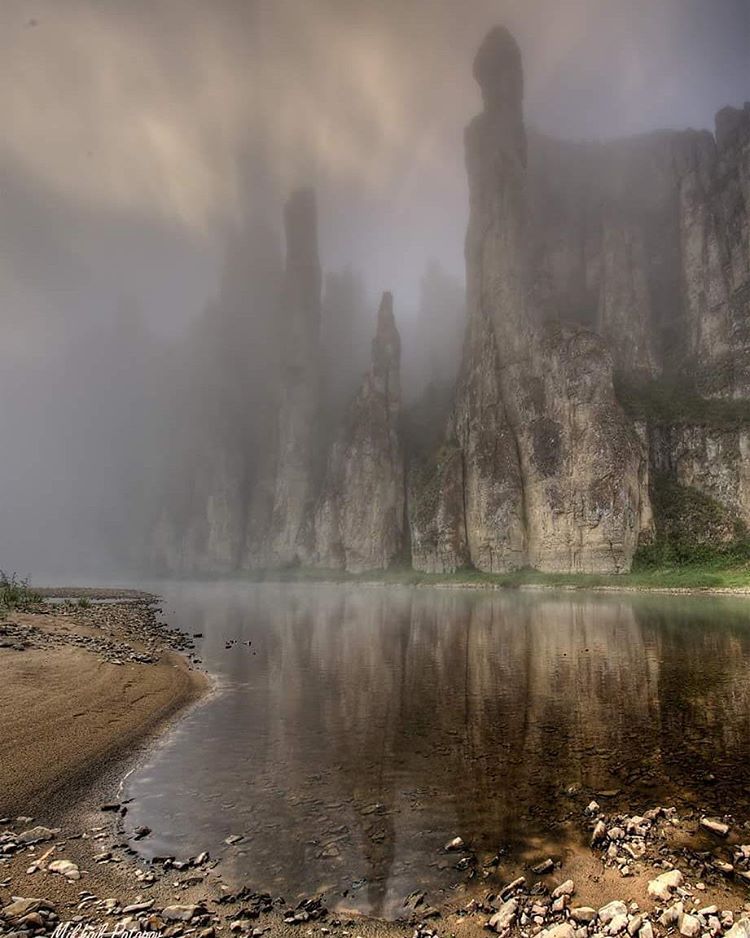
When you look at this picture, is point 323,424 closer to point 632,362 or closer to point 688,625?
point 632,362

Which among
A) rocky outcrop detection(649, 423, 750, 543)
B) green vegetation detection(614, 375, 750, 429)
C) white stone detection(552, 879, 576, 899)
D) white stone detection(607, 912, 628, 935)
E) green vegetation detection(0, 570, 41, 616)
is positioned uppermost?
green vegetation detection(614, 375, 750, 429)

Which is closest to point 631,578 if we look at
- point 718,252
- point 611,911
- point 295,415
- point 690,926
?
point 718,252

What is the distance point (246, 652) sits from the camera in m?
26.6

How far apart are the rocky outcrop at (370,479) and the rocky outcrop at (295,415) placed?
912 cm

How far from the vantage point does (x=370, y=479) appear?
116 meters

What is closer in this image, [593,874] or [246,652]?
[593,874]

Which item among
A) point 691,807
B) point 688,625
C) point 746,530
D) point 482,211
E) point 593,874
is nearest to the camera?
point 593,874

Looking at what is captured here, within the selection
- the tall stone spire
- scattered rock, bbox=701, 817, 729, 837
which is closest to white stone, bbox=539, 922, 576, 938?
scattered rock, bbox=701, 817, 729, 837

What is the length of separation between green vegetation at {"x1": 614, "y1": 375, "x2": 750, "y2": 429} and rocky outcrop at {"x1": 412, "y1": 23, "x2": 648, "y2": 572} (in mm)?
8409

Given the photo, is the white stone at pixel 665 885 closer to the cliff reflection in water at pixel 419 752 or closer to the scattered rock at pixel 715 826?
the scattered rock at pixel 715 826

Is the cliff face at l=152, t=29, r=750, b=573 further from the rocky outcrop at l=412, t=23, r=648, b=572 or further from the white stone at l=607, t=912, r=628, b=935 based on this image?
the white stone at l=607, t=912, r=628, b=935

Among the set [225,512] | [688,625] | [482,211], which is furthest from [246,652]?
[225,512]

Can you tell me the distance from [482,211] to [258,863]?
404 feet

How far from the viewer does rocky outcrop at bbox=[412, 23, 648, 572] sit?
7712 cm
